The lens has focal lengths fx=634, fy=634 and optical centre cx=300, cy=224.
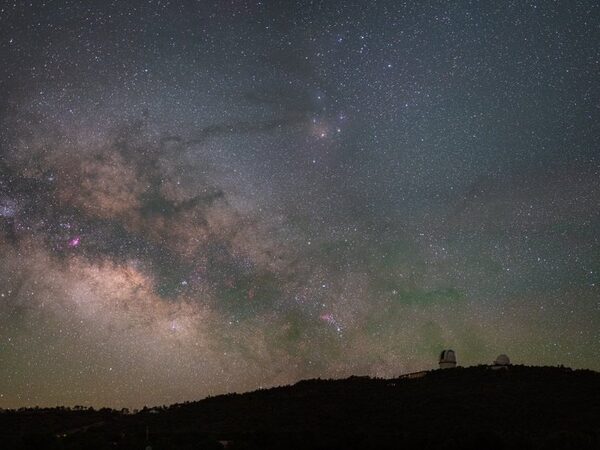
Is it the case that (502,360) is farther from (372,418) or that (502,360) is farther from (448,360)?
(372,418)

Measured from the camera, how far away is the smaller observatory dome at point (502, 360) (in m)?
48.2

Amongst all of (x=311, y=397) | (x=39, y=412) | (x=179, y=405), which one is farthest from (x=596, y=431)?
(x=39, y=412)

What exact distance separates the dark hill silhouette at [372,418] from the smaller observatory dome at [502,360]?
2391 millimetres

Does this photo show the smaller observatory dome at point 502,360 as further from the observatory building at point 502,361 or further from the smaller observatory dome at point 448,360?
the smaller observatory dome at point 448,360

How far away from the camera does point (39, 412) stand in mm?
51250

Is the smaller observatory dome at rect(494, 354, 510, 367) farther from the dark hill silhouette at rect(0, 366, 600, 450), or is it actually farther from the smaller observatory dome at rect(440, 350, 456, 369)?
the smaller observatory dome at rect(440, 350, 456, 369)

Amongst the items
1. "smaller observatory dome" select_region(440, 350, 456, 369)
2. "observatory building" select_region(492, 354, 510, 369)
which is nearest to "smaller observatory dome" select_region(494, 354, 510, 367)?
"observatory building" select_region(492, 354, 510, 369)

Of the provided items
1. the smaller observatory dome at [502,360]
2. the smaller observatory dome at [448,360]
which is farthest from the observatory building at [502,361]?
the smaller observatory dome at [448,360]

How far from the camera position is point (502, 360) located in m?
48.5

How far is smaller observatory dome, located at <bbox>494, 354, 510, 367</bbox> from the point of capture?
158 feet

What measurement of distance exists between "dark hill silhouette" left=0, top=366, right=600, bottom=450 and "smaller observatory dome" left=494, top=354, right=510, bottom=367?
2391 mm

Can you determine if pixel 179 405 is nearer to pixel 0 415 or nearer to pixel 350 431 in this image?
pixel 0 415

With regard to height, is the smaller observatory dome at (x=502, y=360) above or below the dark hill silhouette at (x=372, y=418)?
above

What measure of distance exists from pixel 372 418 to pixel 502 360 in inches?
698
